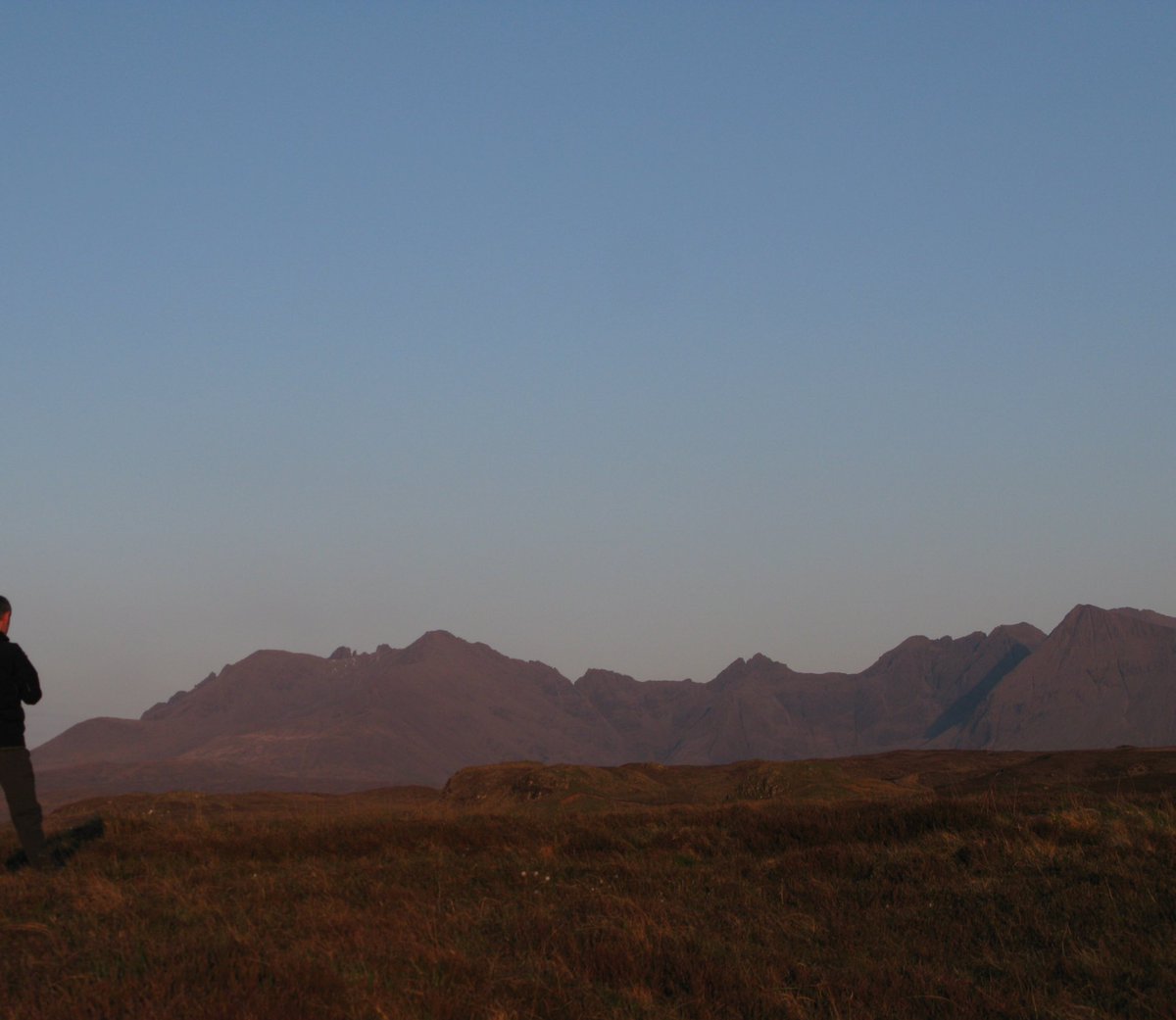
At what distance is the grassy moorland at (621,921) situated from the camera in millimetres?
6480

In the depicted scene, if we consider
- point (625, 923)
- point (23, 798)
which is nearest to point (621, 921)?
point (625, 923)

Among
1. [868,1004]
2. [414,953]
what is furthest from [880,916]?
[414,953]

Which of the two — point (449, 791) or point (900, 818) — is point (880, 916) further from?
point (449, 791)

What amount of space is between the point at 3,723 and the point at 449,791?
96.6 ft

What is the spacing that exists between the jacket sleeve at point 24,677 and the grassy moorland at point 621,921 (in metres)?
1.77

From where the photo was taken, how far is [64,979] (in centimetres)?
675

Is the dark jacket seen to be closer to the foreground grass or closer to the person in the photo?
the person

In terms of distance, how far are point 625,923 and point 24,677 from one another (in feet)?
22.7

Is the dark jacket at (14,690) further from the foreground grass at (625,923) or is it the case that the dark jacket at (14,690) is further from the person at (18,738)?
the foreground grass at (625,923)

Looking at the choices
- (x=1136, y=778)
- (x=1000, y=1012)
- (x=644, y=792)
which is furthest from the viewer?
(x=644, y=792)

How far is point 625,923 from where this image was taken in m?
7.99

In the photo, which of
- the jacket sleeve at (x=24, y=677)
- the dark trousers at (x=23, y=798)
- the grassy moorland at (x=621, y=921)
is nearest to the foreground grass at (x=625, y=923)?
the grassy moorland at (x=621, y=921)

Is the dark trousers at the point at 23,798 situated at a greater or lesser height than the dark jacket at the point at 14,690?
lesser

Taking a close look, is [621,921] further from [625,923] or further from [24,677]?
[24,677]
